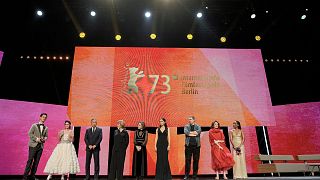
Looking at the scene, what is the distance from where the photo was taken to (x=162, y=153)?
650 centimetres

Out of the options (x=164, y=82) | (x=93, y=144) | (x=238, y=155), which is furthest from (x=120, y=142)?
(x=238, y=155)

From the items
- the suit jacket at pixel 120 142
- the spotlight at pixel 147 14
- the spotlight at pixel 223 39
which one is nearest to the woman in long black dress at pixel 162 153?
the suit jacket at pixel 120 142

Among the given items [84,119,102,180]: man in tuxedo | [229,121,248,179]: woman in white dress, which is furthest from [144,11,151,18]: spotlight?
[229,121,248,179]: woman in white dress

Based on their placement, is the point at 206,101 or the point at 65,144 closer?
the point at 65,144

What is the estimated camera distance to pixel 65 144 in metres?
6.48

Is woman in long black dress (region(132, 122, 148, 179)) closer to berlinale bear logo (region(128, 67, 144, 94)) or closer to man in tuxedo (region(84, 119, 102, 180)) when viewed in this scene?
man in tuxedo (region(84, 119, 102, 180))

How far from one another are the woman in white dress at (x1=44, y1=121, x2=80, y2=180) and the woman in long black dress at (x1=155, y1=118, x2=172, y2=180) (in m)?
1.87

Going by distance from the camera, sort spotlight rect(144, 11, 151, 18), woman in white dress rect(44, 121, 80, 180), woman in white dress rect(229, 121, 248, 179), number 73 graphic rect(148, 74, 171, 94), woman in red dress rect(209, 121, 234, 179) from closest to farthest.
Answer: woman in white dress rect(44, 121, 80, 180), woman in red dress rect(209, 121, 234, 179), woman in white dress rect(229, 121, 248, 179), number 73 graphic rect(148, 74, 171, 94), spotlight rect(144, 11, 151, 18)

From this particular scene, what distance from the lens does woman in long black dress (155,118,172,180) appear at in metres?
6.38

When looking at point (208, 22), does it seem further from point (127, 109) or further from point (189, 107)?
point (127, 109)

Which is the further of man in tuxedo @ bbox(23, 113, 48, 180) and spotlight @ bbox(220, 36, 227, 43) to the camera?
spotlight @ bbox(220, 36, 227, 43)

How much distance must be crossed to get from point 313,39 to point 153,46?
199 inches

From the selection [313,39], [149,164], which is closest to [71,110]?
[149,164]

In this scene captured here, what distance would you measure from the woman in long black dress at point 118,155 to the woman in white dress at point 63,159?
87 centimetres
